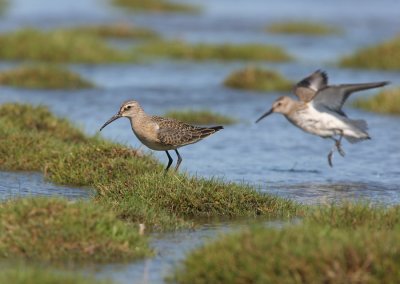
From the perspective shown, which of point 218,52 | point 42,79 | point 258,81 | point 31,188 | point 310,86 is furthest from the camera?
point 218,52

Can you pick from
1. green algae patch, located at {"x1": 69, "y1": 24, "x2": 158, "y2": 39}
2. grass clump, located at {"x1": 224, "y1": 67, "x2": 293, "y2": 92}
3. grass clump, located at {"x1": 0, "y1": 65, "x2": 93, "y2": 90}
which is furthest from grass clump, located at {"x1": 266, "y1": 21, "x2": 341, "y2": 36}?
grass clump, located at {"x1": 0, "y1": 65, "x2": 93, "y2": 90}

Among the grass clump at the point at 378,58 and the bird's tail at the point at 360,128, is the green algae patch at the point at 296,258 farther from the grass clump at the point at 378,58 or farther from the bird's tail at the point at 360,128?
the grass clump at the point at 378,58

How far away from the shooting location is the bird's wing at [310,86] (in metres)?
14.8

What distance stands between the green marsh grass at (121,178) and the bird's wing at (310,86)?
10.2 feet

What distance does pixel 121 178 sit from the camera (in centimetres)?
1151

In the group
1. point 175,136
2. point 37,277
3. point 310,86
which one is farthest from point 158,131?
point 37,277

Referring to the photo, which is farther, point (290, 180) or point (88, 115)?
point (88, 115)

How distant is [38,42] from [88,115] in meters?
8.58

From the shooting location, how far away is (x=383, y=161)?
51.6ft

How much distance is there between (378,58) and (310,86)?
12.5m

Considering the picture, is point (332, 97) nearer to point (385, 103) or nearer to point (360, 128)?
point (360, 128)

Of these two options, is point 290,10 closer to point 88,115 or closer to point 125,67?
point 125,67

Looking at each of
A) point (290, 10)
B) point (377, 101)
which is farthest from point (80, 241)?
point (290, 10)

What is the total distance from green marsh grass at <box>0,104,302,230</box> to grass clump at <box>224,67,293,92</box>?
8893 millimetres
